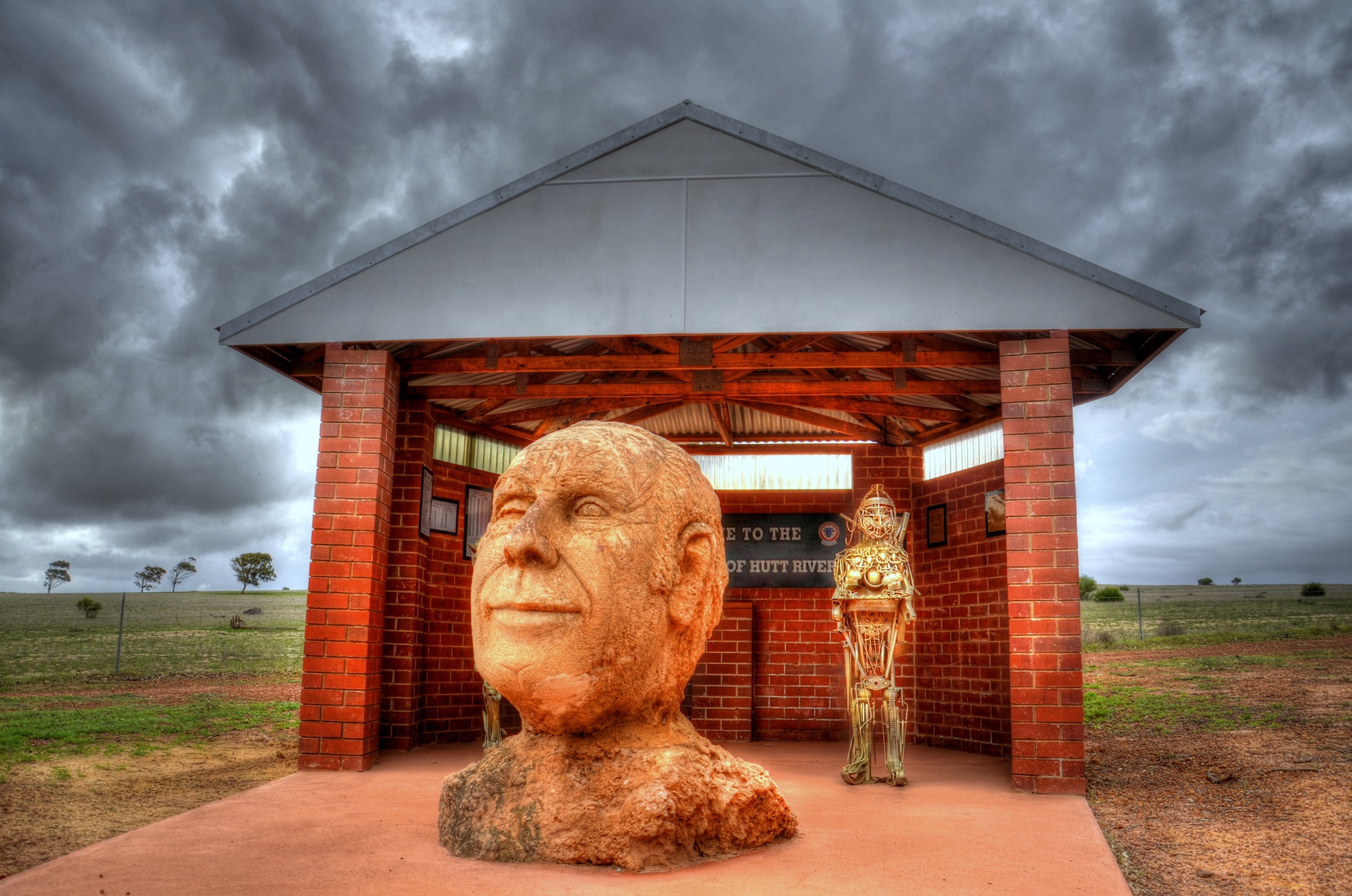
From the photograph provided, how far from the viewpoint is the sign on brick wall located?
9.23 meters

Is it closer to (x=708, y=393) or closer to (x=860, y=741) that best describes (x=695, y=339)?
(x=708, y=393)

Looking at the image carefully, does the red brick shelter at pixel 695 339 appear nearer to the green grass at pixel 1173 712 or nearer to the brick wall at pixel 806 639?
the brick wall at pixel 806 639

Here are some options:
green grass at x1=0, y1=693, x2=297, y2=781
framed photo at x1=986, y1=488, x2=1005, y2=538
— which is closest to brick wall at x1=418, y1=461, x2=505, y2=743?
green grass at x1=0, y1=693, x2=297, y2=781

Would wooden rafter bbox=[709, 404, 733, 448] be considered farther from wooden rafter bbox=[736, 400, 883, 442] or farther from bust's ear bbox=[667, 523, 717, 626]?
bust's ear bbox=[667, 523, 717, 626]

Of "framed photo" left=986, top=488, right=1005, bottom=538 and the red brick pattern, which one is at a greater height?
"framed photo" left=986, top=488, right=1005, bottom=538

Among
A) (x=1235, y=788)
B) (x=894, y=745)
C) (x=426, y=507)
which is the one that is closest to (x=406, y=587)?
(x=426, y=507)

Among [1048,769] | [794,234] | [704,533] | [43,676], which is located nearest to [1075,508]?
[1048,769]

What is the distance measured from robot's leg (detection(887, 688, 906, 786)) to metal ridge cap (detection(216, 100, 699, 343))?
14.9 ft

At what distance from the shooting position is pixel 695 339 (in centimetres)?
697

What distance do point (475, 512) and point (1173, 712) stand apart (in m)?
8.68

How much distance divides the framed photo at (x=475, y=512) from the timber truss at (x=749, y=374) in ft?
2.17

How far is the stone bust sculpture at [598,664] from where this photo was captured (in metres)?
3.71

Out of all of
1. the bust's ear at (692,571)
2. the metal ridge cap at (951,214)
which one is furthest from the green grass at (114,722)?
the metal ridge cap at (951,214)

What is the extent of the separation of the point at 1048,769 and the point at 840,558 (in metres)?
1.91
